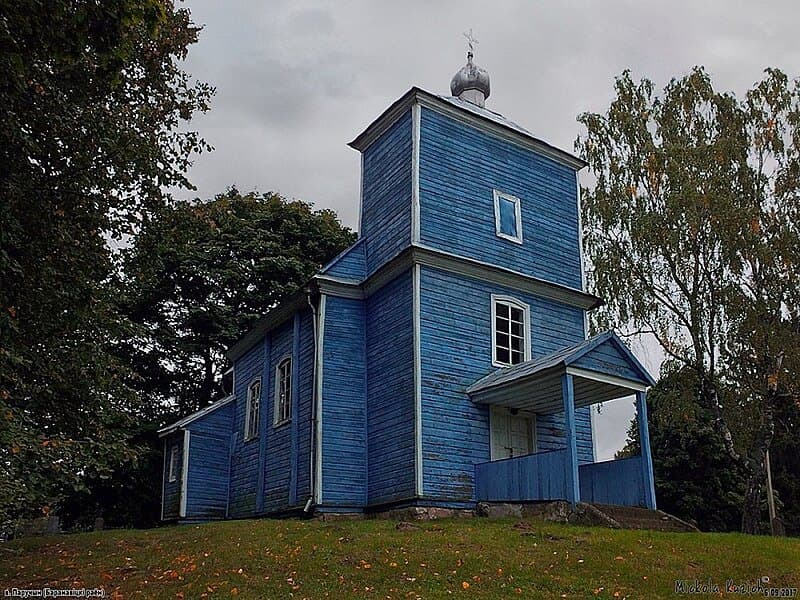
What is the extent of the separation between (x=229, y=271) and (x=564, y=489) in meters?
19.1

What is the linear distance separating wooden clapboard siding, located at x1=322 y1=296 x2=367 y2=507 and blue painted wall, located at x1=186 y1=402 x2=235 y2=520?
6393 millimetres

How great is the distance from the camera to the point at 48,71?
10336 millimetres

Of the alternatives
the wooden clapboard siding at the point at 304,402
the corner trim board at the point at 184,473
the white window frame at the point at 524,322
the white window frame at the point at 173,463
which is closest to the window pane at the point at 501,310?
the white window frame at the point at 524,322

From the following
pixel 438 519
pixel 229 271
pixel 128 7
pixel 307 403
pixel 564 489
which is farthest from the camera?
pixel 229 271

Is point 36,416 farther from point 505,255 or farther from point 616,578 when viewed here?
point 505,255

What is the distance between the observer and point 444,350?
16578 millimetres

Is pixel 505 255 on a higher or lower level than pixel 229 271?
lower

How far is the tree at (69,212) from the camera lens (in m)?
9.63

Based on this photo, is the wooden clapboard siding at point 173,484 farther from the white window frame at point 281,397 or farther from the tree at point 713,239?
the tree at point 713,239

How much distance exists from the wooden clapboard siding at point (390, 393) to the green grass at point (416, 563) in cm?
249

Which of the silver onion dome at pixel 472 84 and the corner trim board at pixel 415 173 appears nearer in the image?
the corner trim board at pixel 415 173

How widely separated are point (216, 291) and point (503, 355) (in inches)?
632

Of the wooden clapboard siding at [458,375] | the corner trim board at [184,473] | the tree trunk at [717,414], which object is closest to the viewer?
the wooden clapboard siding at [458,375]

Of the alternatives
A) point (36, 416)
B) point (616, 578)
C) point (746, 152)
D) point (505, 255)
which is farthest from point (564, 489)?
point (746, 152)
